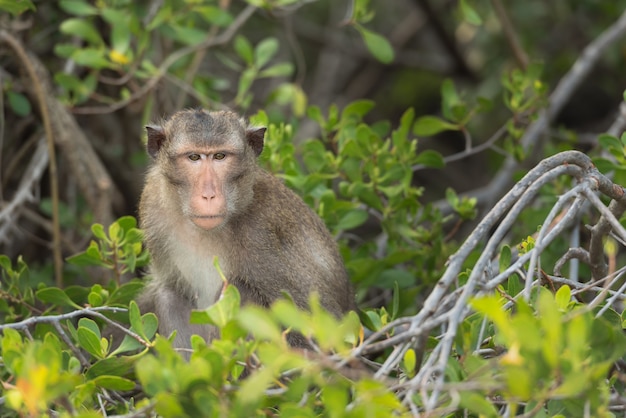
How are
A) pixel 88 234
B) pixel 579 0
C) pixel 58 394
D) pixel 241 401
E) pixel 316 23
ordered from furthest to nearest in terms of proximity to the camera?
pixel 316 23, pixel 579 0, pixel 88 234, pixel 58 394, pixel 241 401

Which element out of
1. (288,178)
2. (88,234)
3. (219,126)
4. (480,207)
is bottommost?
(480,207)

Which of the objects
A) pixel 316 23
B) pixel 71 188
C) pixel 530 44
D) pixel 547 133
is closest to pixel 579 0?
pixel 530 44

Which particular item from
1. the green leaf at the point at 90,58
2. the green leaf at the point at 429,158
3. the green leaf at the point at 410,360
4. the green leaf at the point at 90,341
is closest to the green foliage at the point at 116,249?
the green leaf at the point at 90,341

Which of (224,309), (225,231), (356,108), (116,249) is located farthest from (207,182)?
(356,108)

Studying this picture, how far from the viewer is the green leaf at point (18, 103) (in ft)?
20.6

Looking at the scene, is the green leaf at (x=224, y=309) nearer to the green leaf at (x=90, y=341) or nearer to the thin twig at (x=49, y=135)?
the green leaf at (x=90, y=341)

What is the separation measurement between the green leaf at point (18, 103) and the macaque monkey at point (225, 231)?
1459mm

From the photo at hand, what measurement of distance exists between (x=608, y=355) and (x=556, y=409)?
0.32 metres

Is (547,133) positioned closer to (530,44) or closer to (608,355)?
(530,44)

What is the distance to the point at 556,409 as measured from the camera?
3.32 m

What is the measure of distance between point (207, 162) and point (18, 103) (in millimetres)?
2100

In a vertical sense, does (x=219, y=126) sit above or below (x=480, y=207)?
above

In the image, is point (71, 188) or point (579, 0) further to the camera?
point (579, 0)

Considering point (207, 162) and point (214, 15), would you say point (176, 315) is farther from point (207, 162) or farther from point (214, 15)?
point (214, 15)
